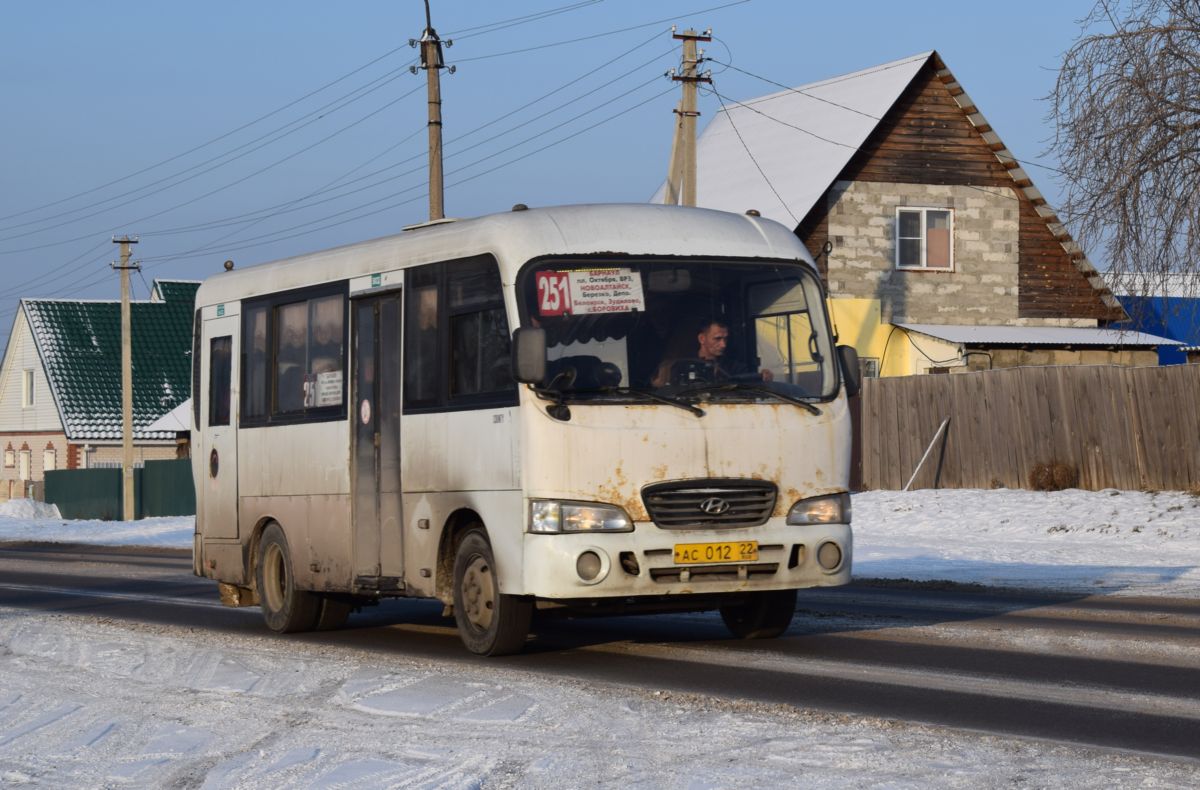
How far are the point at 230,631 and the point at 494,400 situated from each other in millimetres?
4371

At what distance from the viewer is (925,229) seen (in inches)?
1693

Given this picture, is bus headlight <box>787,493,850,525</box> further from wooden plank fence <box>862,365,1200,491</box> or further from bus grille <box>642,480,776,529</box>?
wooden plank fence <box>862,365,1200,491</box>

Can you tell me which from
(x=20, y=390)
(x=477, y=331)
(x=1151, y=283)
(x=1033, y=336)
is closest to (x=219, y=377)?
(x=477, y=331)

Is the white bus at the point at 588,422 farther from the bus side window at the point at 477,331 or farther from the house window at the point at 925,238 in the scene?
the house window at the point at 925,238

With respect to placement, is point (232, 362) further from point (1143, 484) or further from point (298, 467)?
point (1143, 484)

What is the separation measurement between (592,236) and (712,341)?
104cm

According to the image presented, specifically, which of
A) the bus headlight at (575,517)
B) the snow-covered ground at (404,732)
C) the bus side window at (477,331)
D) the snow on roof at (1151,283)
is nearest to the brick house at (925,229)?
the snow on roof at (1151,283)

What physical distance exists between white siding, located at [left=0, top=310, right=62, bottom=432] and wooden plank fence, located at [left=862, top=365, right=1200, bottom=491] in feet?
131

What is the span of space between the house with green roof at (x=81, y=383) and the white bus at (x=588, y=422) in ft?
169

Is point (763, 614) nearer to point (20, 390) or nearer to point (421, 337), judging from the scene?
point (421, 337)

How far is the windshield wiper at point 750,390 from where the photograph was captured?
12391 mm

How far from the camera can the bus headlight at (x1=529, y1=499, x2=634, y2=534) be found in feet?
39.0

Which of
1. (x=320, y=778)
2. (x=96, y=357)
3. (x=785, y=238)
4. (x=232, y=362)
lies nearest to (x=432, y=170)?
(x=232, y=362)

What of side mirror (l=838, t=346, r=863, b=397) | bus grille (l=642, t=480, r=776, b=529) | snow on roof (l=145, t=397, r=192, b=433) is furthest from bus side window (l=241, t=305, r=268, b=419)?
snow on roof (l=145, t=397, r=192, b=433)
